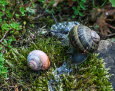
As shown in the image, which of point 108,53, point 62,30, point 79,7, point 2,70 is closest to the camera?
point 2,70

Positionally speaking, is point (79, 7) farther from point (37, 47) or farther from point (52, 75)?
point (52, 75)

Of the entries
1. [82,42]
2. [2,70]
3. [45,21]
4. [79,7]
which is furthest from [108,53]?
[2,70]

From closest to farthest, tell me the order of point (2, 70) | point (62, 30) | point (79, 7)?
point (2, 70)
point (62, 30)
point (79, 7)

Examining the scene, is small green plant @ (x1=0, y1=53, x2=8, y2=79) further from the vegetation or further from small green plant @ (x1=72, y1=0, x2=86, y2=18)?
small green plant @ (x1=72, y1=0, x2=86, y2=18)

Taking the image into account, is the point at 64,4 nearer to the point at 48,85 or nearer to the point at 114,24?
the point at 114,24

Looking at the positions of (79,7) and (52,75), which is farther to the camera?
(79,7)

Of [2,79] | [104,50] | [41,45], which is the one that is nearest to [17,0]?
[41,45]
